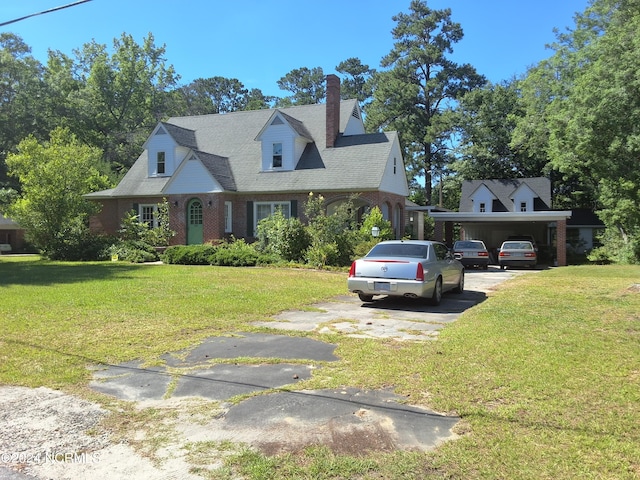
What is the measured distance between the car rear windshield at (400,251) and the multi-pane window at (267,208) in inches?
570

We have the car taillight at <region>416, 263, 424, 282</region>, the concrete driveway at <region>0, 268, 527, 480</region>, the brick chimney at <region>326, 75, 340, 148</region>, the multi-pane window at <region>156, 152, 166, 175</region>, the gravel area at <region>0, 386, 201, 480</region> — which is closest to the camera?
the gravel area at <region>0, 386, 201, 480</region>

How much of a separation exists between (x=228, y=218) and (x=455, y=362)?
2197 cm

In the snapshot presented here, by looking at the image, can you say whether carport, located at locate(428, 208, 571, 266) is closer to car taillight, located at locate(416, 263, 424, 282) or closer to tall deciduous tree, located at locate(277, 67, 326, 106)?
car taillight, located at locate(416, 263, 424, 282)

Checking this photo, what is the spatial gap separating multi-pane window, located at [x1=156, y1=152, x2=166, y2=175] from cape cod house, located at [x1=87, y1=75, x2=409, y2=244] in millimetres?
57

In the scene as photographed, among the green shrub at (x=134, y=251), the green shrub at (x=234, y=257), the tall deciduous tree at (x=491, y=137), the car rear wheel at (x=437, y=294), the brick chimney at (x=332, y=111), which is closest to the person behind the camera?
the car rear wheel at (x=437, y=294)

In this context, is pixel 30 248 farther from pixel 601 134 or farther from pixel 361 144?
pixel 601 134

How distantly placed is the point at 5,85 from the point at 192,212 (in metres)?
27.6

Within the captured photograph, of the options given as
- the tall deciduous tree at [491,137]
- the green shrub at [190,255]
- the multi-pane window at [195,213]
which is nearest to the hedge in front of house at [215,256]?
the green shrub at [190,255]

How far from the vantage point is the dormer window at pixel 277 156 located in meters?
27.0

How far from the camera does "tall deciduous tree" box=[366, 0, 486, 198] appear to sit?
48.3 metres

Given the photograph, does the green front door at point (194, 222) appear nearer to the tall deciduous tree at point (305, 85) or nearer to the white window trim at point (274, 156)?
the white window trim at point (274, 156)

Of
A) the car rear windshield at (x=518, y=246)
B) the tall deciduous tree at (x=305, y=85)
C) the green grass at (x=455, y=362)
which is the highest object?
the tall deciduous tree at (x=305, y=85)

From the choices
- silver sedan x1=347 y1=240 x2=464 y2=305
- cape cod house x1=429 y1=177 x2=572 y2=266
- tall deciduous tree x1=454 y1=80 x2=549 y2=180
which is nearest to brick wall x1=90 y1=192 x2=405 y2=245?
silver sedan x1=347 y1=240 x2=464 y2=305

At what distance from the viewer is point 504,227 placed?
45312mm
